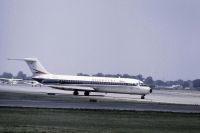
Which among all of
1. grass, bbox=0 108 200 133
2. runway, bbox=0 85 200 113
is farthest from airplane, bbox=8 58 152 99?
grass, bbox=0 108 200 133

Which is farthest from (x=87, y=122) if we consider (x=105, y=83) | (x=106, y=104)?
(x=105, y=83)

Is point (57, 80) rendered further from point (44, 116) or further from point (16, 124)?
point (16, 124)

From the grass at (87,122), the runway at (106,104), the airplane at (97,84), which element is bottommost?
the grass at (87,122)

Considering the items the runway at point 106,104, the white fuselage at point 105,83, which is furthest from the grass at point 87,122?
the white fuselage at point 105,83

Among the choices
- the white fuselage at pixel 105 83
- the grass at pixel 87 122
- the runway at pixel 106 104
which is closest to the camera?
the grass at pixel 87 122

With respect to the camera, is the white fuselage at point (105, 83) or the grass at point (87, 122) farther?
the white fuselage at point (105, 83)

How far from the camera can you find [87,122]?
32156mm

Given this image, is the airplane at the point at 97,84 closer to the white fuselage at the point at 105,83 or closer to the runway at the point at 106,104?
the white fuselage at the point at 105,83

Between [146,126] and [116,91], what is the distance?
2042 inches

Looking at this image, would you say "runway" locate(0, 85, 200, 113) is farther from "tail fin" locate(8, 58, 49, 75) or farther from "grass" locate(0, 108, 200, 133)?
"tail fin" locate(8, 58, 49, 75)

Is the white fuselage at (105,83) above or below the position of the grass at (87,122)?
above

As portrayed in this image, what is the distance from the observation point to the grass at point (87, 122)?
27781 millimetres

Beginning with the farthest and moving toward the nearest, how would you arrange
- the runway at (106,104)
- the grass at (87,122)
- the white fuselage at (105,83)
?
the white fuselage at (105,83), the runway at (106,104), the grass at (87,122)

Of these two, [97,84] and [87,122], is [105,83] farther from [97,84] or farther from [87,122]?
[87,122]
